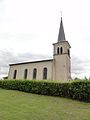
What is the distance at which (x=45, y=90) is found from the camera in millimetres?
14445

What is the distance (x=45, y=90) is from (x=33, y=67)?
2014 centimetres

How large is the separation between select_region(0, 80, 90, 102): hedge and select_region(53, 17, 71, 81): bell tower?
14.9 m

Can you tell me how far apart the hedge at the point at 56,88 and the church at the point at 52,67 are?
14070 millimetres

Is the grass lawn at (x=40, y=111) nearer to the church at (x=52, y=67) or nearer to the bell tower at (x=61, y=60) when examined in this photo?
the church at (x=52, y=67)

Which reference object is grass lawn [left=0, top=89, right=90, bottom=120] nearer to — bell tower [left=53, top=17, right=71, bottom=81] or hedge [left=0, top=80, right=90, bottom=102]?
hedge [left=0, top=80, right=90, bottom=102]

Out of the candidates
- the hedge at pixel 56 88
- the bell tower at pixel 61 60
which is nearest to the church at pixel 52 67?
the bell tower at pixel 61 60

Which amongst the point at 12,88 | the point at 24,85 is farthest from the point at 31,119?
the point at 12,88

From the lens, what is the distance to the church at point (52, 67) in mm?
31438

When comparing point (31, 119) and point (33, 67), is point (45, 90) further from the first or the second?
point (33, 67)

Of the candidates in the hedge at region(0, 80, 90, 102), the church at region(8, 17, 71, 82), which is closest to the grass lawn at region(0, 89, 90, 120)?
the hedge at region(0, 80, 90, 102)

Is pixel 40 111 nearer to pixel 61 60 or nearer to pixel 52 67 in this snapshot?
pixel 52 67

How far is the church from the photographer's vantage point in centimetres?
3144

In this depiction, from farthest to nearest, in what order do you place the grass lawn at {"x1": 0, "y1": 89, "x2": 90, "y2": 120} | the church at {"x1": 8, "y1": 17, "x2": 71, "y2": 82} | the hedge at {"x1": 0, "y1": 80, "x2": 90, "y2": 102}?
the church at {"x1": 8, "y1": 17, "x2": 71, "y2": 82} < the hedge at {"x1": 0, "y1": 80, "x2": 90, "y2": 102} < the grass lawn at {"x1": 0, "y1": 89, "x2": 90, "y2": 120}

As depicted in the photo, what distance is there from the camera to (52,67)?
31.9 m
